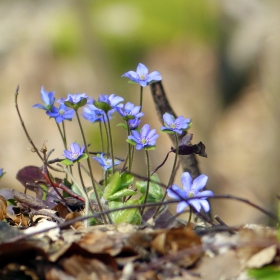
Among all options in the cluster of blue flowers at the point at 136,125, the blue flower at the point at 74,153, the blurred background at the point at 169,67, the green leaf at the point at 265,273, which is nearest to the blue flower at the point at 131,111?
the cluster of blue flowers at the point at 136,125

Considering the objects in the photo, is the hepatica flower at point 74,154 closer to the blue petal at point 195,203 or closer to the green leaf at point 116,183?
the green leaf at point 116,183

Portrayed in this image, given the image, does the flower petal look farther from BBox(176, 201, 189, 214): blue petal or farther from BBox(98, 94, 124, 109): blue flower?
BBox(98, 94, 124, 109): blue flower

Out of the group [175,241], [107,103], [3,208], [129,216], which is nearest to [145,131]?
[107,103]

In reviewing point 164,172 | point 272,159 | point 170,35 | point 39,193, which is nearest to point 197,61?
point 170,35

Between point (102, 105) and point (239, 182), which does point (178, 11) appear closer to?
point (239, 182)

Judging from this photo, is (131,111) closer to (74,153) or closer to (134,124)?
(134,124)

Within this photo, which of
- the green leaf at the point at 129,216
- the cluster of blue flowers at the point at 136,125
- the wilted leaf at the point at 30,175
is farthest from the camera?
the wilted leaf at the point at 30,175
